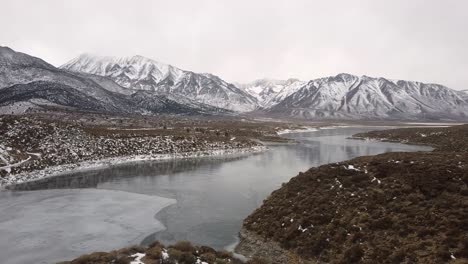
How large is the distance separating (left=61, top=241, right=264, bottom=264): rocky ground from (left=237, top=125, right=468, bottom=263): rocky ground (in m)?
5.13

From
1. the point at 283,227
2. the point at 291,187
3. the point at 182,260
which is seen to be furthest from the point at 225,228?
the point at 182,260

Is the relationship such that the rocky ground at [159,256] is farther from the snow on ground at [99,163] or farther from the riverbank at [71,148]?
the riverbank at [71,148]

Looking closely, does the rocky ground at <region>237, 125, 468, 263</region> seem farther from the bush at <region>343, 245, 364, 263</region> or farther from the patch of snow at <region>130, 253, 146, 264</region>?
the patch of snow at <region>130, 253, 146, 264</region>

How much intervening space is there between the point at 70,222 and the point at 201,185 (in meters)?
21.1

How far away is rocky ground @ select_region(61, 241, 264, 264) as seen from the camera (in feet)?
65.8

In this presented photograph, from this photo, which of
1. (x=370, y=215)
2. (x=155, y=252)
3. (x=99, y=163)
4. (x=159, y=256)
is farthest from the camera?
(x=99, y=163)

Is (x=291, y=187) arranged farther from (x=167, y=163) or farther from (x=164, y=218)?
(x=167, y=163)

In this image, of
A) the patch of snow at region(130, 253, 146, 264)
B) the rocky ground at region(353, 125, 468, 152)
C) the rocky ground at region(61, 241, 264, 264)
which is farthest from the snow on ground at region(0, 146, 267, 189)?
the rocky ground at region(353, 125, 468, 152)

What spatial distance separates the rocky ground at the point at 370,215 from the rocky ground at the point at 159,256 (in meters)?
5.13

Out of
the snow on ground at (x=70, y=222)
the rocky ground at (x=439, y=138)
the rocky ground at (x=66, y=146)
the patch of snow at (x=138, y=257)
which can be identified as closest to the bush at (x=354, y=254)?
the patch of snow at (x=138, y=257)

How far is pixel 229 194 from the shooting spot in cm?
4544

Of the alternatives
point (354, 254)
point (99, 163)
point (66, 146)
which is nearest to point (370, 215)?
point (354, 254)

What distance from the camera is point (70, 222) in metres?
33.8

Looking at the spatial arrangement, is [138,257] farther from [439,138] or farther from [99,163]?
[439,138]
